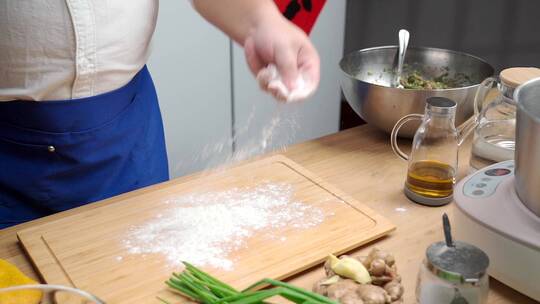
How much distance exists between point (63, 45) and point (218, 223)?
1.41 ft

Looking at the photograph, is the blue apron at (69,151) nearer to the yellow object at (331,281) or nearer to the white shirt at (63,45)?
the white shirt at (63,45)

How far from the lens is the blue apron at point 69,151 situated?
3.63 ft

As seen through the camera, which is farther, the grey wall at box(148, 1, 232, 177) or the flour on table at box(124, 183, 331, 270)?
the grey wall at box(148, 1, 232, 177)

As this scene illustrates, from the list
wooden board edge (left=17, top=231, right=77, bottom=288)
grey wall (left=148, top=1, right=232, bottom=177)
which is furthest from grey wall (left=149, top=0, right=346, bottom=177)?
wooden board edge (left=17, top=231, right=77, bottom=288)

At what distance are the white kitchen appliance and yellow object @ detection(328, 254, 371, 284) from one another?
0.55 feet

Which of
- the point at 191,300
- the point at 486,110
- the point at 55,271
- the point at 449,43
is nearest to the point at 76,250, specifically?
the point at 55,271

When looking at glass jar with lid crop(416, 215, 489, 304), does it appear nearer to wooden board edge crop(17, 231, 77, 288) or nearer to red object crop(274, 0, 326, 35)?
wooden board edge crop(17, 231, 77, 288)

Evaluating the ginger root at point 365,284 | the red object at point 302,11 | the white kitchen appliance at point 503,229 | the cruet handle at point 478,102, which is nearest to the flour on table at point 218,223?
the ginger root at point 365,284

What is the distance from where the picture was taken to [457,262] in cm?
69

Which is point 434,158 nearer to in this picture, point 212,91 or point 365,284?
point 365,284

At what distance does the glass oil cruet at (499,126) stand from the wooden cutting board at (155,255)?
0.25 meters

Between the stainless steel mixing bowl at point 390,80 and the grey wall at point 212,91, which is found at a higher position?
the stainless steel mixing bowl at point 390,80

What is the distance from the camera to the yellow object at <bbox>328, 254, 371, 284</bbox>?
31.8 inches

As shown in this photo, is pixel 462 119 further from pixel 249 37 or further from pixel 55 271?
pixel 55 271
